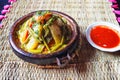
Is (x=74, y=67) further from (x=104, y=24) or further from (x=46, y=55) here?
(x=104, y=24)

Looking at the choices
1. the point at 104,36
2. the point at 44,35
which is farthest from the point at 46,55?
the point at 104,36

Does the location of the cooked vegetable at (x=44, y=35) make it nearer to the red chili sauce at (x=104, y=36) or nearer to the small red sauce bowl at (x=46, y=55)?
the small red sauce bowl at (x=46, y=55)

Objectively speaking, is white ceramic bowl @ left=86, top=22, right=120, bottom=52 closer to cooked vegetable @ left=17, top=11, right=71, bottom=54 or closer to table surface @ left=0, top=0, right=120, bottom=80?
table surface @ left=0, top=0, right=120, bottom=80

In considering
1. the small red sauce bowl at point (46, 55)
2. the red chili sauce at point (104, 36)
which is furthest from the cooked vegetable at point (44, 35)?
the red chili sauce at point (104, 36)

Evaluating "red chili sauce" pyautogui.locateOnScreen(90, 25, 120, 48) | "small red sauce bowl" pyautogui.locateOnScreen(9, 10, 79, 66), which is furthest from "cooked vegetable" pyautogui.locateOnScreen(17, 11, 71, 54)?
"red chili sauce" pyautogui.locateOnScreen(90, 25, 120, 48)

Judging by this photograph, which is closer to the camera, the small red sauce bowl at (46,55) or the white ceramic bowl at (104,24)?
the small red sauce bowl at (46,55)

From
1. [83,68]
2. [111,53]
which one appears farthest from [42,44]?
[111,53]
